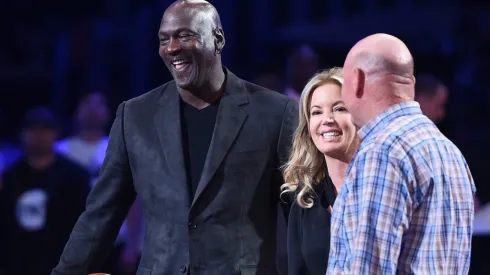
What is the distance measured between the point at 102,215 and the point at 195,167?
1.25 ft

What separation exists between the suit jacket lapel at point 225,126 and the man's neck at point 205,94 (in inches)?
1.3

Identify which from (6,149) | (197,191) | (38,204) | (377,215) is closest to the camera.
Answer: (377,215)

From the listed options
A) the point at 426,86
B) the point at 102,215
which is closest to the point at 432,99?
the point at 426,86

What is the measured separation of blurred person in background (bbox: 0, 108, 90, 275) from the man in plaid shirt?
3752 millimetres

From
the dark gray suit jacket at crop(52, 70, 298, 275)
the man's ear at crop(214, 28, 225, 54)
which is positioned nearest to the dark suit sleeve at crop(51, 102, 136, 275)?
the dark gray suit jacket at crop(52, 70, 298, 275)

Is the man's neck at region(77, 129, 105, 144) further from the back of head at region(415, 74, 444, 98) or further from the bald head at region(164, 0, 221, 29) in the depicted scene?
the bald head at region(164, 0, 221, 29)

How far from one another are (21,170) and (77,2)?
2.44m

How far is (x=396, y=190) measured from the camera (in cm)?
235

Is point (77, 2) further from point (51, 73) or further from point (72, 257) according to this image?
point (72, 257)

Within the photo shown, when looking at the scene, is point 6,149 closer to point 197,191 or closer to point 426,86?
point 426,86

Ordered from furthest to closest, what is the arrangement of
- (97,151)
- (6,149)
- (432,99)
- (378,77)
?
(6,149) → (97,151) → (432,99) → (378,77)

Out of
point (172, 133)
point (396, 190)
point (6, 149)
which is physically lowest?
point (396, 190)

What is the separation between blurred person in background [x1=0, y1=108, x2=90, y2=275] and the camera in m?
5.97

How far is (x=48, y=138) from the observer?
611 centimetres
